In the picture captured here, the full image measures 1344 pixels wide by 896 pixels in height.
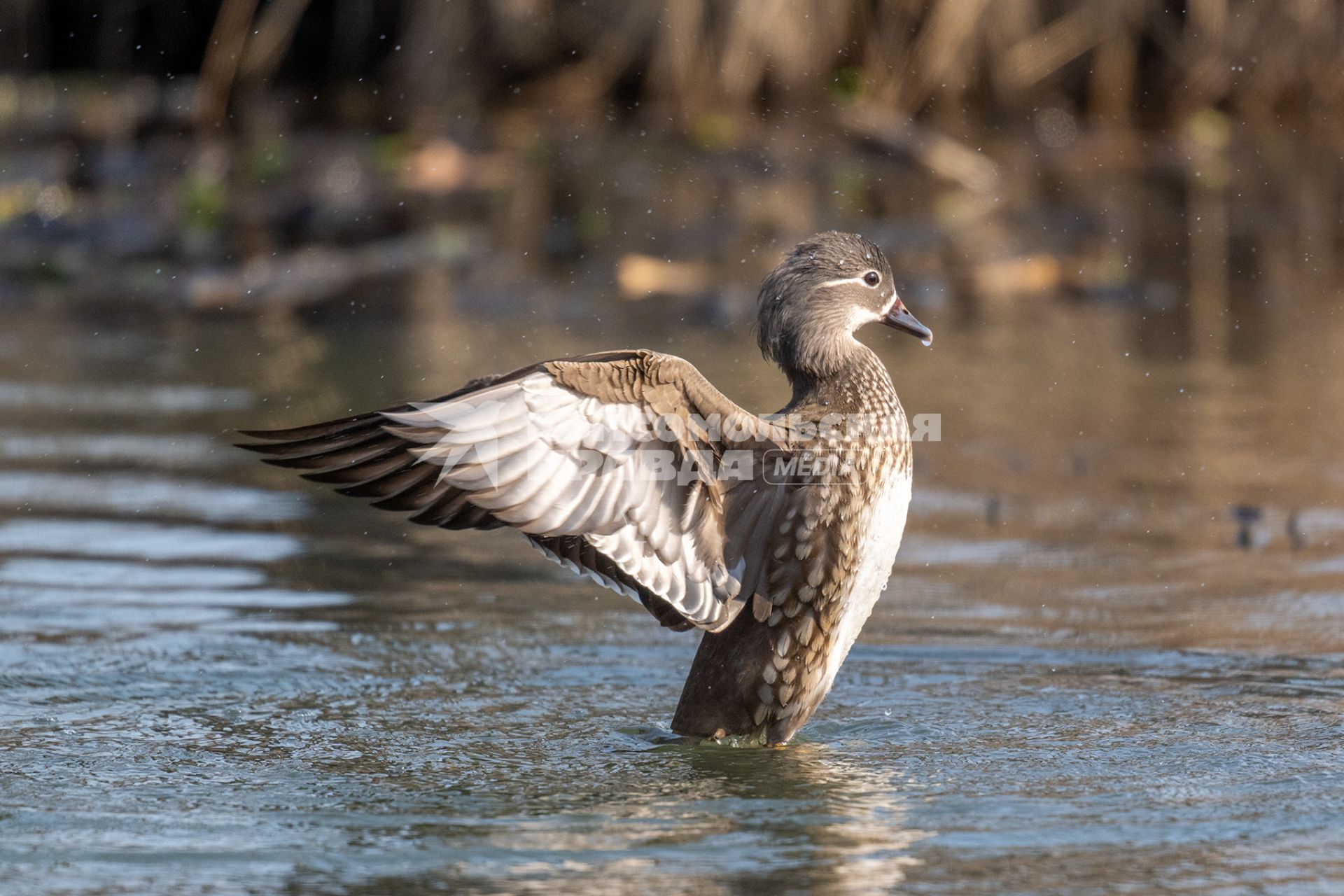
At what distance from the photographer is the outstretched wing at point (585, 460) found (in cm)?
394

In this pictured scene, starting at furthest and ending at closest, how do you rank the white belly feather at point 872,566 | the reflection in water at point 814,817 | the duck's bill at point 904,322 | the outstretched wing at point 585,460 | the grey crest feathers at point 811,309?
the duck's bill at point 904,322 < the grey crest feathers at point 811,309 < the white belly feather at point 872,566 < the outstretched wing at point 585,460 < the reflection in water at point 814,817

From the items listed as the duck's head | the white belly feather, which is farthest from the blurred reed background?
the white belly feather

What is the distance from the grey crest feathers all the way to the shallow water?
89 centimetres

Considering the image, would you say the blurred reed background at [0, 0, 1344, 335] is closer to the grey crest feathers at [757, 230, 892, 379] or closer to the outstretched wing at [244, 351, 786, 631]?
the grey crest feathers at [757, 230, 892, 379]

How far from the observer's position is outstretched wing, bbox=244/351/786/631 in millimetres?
3941

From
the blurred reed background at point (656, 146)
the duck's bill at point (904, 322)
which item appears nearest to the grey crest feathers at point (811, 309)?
the duck's bill at point (904, 322)

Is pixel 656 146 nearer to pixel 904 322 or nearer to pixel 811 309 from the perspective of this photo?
pixel 904 322

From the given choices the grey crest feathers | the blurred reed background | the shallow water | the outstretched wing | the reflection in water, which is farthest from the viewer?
the blurred reed background

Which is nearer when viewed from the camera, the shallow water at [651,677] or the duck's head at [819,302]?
the shallow water at [651,677]

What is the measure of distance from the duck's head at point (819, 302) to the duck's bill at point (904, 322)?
0.12 meters

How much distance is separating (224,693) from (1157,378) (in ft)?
16.3

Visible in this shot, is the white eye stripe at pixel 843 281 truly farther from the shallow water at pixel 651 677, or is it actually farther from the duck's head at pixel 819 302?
the shallow water at pixel 651 677

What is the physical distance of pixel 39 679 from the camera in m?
4.91

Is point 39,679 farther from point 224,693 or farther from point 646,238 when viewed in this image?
point 646,238
